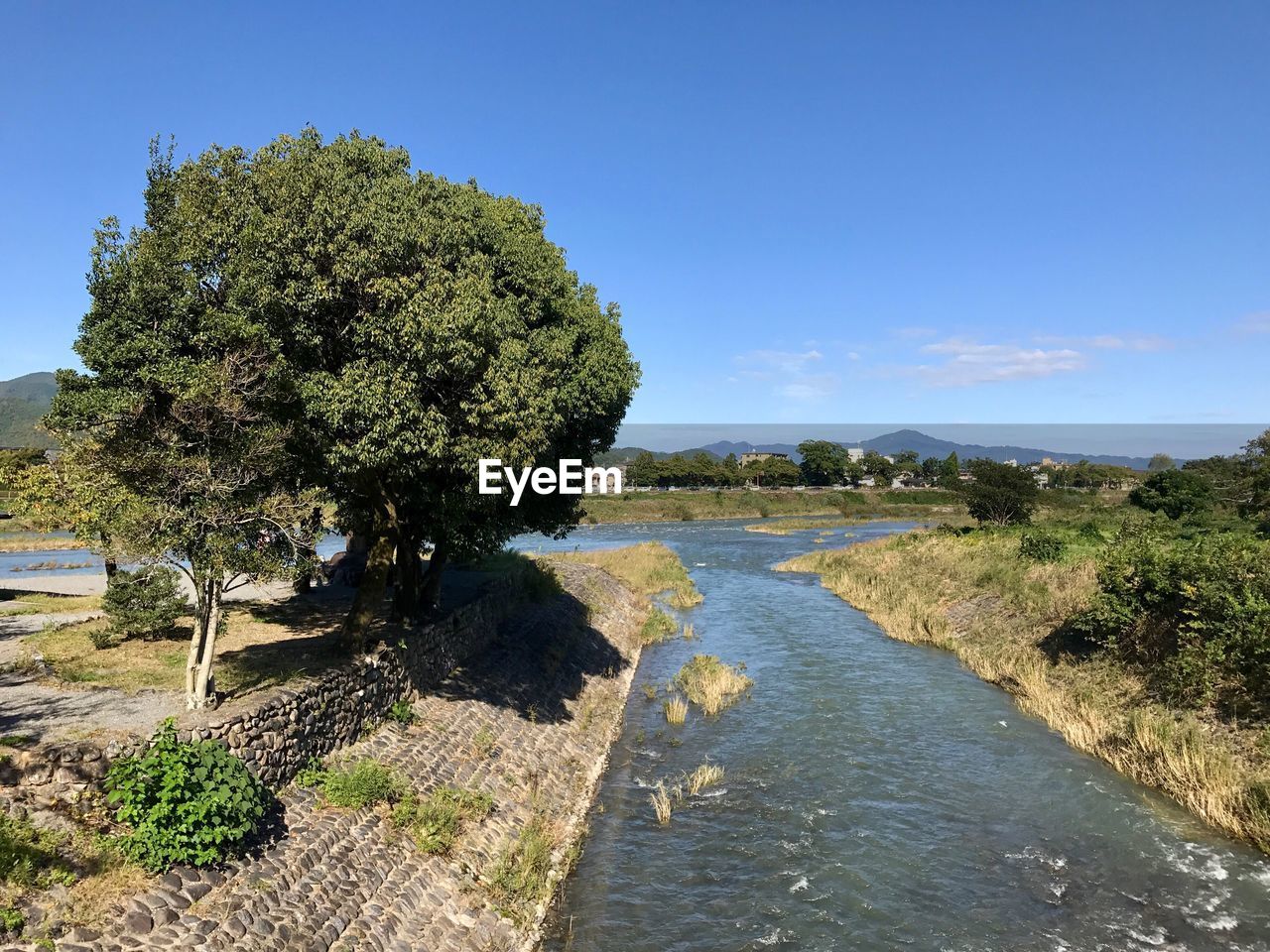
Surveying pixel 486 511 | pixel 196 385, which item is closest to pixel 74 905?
pixel 196 385

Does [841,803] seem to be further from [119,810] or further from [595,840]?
[119,810]

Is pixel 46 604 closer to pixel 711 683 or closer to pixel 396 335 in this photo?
pixel 396 335

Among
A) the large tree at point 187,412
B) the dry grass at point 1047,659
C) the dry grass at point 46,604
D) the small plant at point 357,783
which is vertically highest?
the large tree at point 187,412

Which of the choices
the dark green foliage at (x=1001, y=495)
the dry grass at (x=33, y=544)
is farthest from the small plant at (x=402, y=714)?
the dry grass at (x=33, y=544)

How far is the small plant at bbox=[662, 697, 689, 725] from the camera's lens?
84.0ft

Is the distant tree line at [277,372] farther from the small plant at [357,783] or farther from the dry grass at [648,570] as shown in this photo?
the dry grass at [648,570]

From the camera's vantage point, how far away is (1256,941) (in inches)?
512

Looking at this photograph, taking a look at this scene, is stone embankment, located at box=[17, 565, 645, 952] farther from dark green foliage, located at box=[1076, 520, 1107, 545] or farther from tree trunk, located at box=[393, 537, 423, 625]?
dark green foliage, located at box=[1076, 520, 1107, 545]

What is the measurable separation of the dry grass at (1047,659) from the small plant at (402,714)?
1973 centimetres

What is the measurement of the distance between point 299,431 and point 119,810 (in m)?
7.75

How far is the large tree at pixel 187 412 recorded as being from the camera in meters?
13.3

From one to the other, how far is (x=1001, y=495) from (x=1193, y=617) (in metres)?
51.7

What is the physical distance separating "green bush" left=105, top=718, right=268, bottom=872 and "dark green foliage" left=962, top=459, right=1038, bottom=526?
237ft

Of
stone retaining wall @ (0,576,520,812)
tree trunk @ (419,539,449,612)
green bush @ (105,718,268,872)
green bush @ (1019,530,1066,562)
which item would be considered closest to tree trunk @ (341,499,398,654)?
stone retaining wall @ (0,576,520,812)
